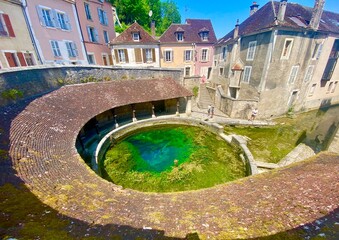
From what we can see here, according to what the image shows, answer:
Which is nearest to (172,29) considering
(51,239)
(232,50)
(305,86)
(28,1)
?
(232,50)

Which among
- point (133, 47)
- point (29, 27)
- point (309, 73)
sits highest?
point (29, 27)

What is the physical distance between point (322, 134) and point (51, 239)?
1922cm

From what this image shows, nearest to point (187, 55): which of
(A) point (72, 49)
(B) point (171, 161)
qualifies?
(A) point (72, 49)

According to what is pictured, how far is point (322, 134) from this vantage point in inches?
519

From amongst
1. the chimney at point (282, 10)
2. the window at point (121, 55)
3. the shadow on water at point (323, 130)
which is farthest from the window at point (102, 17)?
the shadow on water at point (323, 130)

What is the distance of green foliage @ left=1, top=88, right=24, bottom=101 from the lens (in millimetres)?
6867

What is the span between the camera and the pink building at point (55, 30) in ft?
40.3

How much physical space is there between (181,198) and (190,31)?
24514mm

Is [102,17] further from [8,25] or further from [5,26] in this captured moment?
[5,26]

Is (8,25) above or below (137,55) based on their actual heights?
above

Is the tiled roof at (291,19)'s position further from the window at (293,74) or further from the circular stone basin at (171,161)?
the circular stone basin at (171,161)

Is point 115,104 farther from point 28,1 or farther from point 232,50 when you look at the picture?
point 232,50

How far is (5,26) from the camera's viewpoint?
34.7 ft

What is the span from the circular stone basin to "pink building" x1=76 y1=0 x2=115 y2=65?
12593 mm
